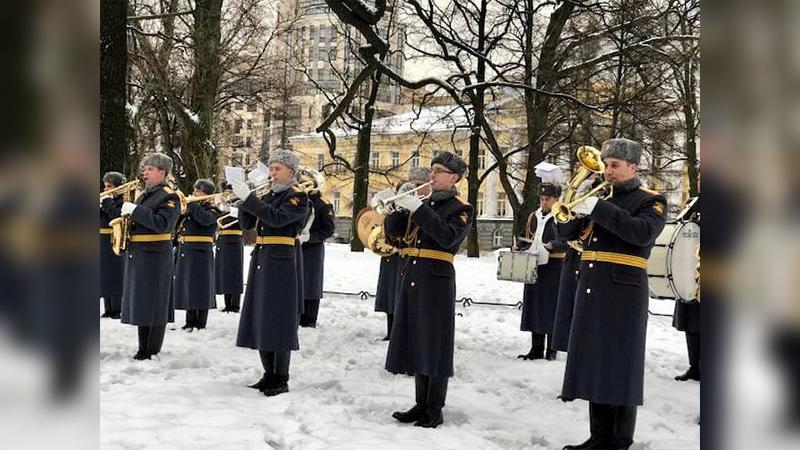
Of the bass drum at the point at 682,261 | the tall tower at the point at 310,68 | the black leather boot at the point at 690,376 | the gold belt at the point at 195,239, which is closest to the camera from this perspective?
the bass drum at the point at 682,261

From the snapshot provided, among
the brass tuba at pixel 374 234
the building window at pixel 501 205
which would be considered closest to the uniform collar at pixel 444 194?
the brass tuba at pixel 374 234

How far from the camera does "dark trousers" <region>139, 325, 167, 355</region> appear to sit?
306 inches

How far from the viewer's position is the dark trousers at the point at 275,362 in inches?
257

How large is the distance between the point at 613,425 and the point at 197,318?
20.9 ft

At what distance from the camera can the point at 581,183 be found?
5242mm

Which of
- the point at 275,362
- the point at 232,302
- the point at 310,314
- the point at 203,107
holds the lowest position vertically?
the point at 232,302

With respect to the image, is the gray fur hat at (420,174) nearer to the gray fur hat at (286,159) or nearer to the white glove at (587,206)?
the gray fur hat at (286,159)

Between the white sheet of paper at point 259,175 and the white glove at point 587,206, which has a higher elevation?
the white sheet of paper at point 259,175

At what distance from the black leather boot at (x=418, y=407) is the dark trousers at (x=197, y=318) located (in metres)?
4.74

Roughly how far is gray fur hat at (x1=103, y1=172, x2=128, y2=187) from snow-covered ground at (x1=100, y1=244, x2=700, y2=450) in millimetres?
1807

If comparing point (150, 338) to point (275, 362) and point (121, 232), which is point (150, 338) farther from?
point (275, 362)

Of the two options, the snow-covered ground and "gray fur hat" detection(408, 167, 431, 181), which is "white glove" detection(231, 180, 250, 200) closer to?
the snow-covered ground

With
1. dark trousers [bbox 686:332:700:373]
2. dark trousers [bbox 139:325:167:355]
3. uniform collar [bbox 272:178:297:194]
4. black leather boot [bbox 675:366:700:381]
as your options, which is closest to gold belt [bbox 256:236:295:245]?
uniform collar [bbox 272:178:297:194]

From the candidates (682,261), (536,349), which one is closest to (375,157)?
(536,349)
